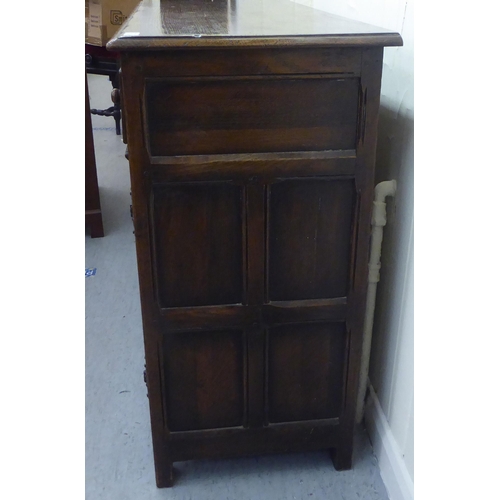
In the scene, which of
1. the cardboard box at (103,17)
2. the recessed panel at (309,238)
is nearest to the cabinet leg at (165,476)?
the recessed panel at (309,238)

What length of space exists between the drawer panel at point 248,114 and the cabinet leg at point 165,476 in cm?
81

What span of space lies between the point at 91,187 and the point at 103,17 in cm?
199

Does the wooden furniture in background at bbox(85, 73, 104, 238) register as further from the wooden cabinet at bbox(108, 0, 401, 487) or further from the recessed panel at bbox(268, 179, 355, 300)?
the recessed panel at bbox(268, 179, 355, 300)

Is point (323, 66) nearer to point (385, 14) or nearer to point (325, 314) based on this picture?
point (385, 14)

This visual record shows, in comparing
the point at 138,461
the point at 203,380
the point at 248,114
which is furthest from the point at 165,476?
the point at 248,114

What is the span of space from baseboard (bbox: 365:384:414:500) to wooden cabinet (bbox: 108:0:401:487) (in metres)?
0.09

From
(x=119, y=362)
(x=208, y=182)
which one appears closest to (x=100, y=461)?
(x=119, y=362)

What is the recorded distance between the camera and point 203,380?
50.5 inches

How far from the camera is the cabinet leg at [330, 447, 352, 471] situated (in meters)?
1.40

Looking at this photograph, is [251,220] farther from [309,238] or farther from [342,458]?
[342,458]

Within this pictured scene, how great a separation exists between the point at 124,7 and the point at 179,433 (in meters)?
3.63

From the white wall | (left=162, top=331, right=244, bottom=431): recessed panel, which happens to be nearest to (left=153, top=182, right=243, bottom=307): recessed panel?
(left=162, top=331, right=244, bottom=431): recessed panel

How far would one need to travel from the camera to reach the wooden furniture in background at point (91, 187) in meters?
2.58
